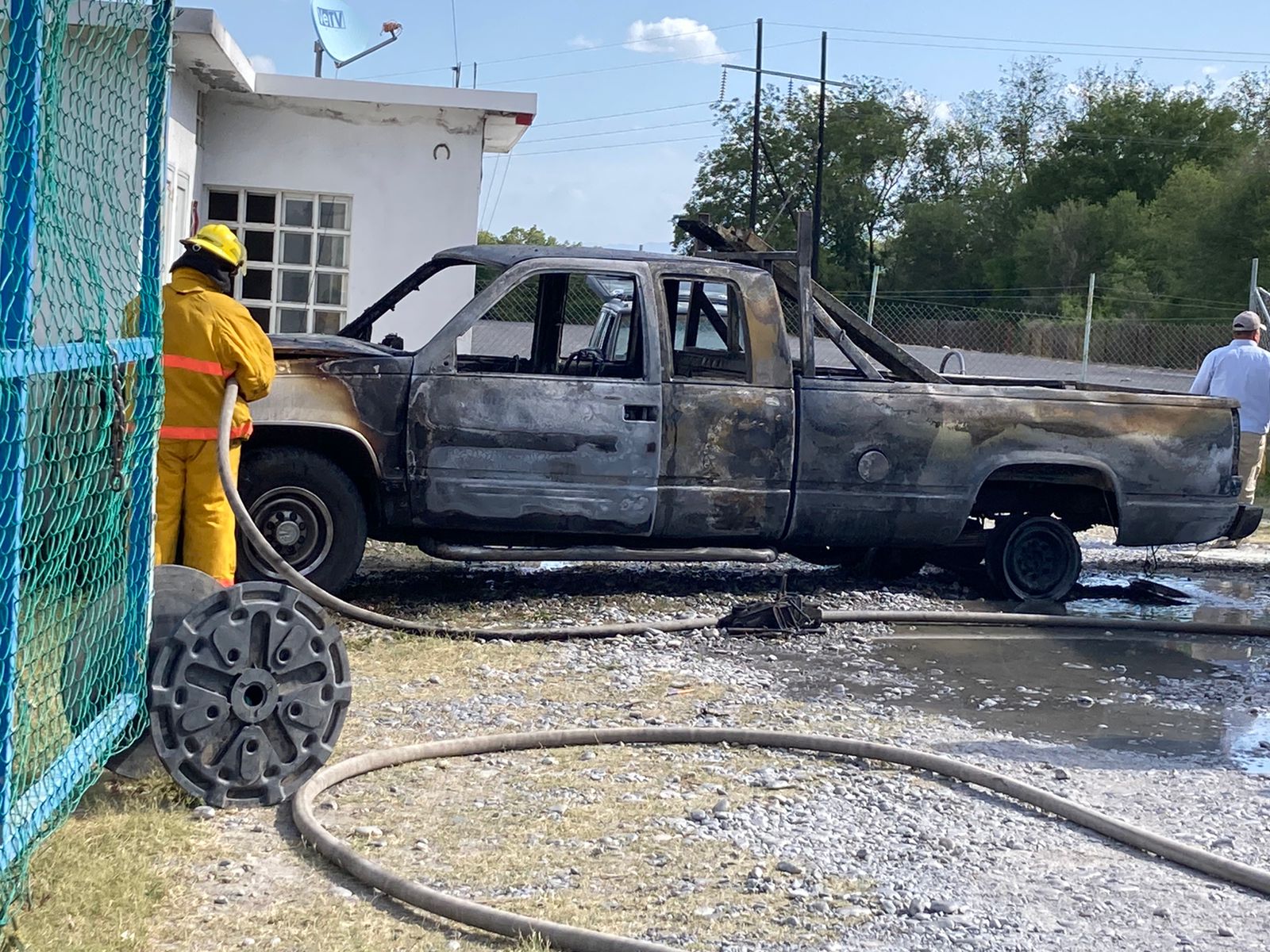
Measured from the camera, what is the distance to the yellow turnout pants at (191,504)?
5.80 meters

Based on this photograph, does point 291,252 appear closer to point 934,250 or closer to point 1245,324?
point 1245,324

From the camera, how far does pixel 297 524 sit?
7.61 metres

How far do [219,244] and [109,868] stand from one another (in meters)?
2.96

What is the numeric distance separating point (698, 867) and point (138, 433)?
2.16m

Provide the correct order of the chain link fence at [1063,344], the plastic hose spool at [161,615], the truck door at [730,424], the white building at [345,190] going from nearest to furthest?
the plastic hose spool at [161,615]
the truck door at [730,424]
the white building at [345,190]
the chain link fence at [1063,344]

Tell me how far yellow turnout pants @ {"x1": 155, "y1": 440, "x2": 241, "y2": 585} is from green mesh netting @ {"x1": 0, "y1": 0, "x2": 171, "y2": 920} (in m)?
0.53

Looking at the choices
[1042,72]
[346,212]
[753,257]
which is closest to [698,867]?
[753,257]

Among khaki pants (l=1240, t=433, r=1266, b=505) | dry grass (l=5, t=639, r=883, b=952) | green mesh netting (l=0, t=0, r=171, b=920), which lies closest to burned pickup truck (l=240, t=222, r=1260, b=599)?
dry grass (l=5, t=639, r=883, b=952)

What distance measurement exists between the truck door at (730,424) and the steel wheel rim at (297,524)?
1820 mm

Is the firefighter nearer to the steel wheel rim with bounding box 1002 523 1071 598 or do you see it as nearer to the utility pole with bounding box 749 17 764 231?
the steel wheel rim with bounding box 1002 523 1071 598

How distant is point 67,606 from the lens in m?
3.96

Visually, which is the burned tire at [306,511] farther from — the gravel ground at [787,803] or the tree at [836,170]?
the tree at [836,170]

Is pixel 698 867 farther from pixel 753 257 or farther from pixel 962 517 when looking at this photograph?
pixel 753 257

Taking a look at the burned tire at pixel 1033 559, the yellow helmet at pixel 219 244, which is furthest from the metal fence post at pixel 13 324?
the burned tire at pixel 1033 559
